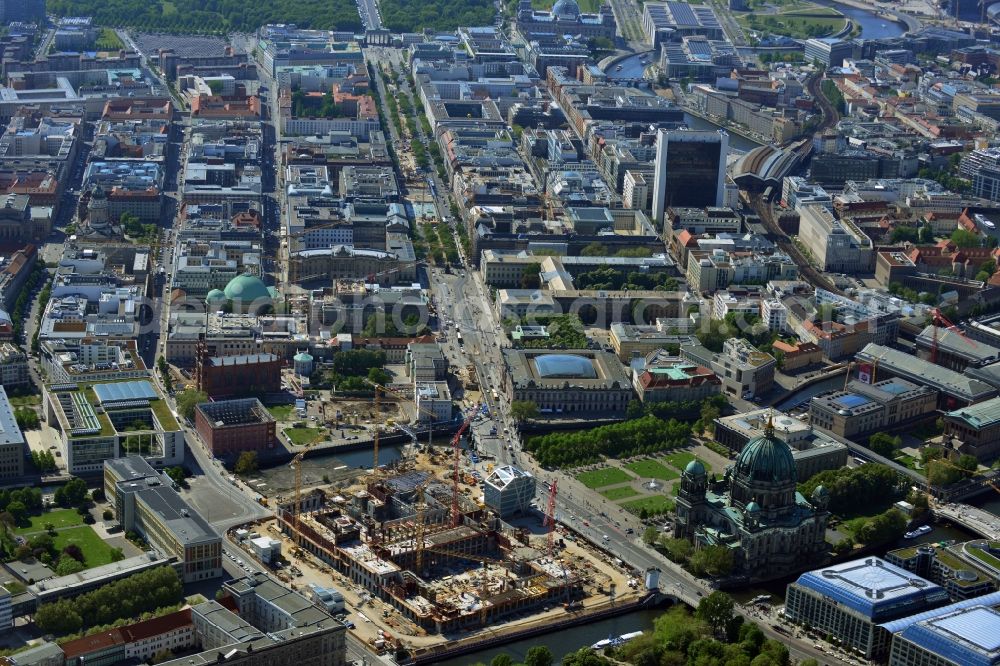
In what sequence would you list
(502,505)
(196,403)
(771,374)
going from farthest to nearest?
(771,374) → (196,403) → (502,505)

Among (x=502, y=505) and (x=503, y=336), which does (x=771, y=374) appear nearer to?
(x=503, y=336)

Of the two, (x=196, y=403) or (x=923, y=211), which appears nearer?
(x=196, y=403)

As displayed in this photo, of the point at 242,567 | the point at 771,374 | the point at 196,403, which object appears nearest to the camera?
the point at 242,567

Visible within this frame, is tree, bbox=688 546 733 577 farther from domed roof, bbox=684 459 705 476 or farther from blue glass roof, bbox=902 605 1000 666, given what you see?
blue glass roof, bbox=902 605 1000 666

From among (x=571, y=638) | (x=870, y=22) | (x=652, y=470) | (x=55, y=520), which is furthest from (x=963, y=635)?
(x=870, y=22)

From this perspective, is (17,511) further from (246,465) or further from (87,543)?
(246,465)

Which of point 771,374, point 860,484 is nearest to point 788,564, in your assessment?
point 860,484
